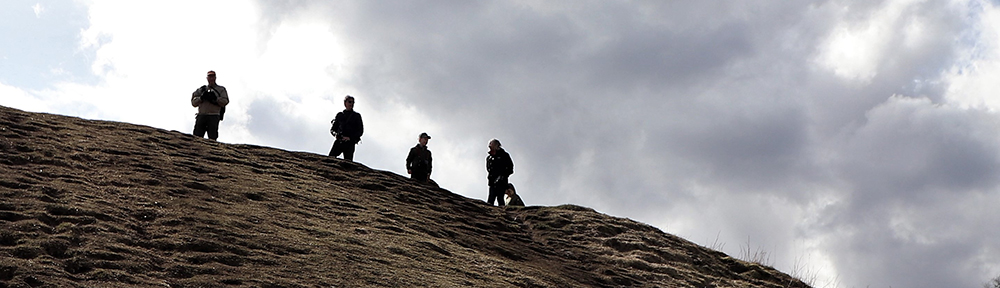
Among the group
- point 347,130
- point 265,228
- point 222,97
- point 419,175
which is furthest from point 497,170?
point 265,228

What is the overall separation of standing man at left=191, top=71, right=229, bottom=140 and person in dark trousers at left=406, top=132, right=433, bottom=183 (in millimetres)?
3047

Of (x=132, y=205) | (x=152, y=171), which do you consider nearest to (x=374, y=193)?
(x=152, y=171)

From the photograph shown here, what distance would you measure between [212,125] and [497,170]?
4673 millimetres

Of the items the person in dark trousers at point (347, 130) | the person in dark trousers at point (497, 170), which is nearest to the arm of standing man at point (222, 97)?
the person in dark trousers at point (347, 130)

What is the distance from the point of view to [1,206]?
912 cm

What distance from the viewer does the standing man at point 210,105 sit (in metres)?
14.8

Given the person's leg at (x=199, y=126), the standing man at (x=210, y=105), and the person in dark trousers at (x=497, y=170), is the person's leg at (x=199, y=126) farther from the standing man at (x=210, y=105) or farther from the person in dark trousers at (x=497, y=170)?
the person in dark trousers at (x=497, y=170)

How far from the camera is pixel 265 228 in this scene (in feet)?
33.3

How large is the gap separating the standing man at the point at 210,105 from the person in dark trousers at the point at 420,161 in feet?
10.00

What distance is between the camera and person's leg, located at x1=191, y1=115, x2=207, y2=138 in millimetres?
15039

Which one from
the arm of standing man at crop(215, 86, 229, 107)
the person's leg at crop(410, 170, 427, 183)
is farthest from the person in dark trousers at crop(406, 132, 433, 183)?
the arm of standing man at crop(215, 86, 229, 107)

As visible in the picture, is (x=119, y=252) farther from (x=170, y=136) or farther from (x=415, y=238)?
(x=170, y=136)

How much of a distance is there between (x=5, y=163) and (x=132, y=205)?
6.24 feet

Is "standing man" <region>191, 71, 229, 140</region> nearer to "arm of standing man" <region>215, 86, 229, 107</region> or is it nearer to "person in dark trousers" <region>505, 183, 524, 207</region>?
"arm of standing man" <region>215, 86, 229, 107</region>
